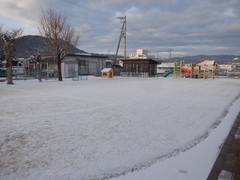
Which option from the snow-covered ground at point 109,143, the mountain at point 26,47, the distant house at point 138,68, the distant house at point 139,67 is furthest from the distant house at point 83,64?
the snow-covered ground at point 109,143

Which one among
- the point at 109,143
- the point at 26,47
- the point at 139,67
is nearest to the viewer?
the point at 109,143

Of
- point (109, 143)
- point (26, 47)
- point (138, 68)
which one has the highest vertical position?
point (26, 47)

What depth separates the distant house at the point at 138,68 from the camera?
37378 mm

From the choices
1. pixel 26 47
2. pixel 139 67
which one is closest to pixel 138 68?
pixel 139 67

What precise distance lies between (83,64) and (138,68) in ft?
31.4

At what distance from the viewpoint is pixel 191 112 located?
8.62 meters

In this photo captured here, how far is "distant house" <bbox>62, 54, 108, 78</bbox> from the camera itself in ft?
103

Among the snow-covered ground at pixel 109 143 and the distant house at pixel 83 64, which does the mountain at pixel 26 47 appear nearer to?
the distant house at pixel 83 64

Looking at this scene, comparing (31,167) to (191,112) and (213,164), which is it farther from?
(191,112)

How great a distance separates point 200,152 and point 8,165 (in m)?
3.95

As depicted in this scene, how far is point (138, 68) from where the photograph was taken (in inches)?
1501

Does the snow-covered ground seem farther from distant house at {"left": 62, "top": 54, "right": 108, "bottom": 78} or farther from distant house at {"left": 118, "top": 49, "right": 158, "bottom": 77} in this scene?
distant house at {"left": 118, "top": 49, "right": 158, "bottom": 77}

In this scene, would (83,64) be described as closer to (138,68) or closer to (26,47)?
(138,68)

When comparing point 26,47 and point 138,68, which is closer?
point 138,68
